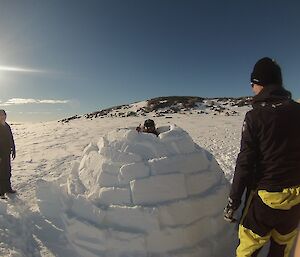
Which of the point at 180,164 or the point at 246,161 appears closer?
the point at 246,161

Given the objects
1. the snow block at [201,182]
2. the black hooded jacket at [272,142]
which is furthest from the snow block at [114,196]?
the black hooded jacket at [272,142]

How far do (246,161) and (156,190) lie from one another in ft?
4.29

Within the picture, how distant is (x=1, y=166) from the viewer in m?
6.05

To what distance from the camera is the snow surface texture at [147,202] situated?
326 cm

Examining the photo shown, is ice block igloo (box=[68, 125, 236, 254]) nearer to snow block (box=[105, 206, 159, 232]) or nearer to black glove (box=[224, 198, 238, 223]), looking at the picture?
snow block (box=[105, 206, 159, 232])

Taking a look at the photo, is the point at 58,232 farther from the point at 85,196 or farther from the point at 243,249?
the point at 243,249

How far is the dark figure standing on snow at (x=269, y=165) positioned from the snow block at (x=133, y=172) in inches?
48.2

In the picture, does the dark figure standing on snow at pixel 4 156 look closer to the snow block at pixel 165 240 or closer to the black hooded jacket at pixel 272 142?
the snow block at pixel 165 240

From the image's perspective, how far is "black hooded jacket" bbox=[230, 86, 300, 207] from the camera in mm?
2221

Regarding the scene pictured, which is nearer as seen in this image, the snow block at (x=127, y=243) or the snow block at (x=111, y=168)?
the snow block at (x=127, y=243)

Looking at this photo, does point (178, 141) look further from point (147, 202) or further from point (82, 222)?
point (82, 222)

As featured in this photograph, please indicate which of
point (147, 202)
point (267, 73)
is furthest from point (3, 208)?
point (267, 73)

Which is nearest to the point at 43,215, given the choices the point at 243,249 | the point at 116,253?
the point at 116,253

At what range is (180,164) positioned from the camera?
3.62m
